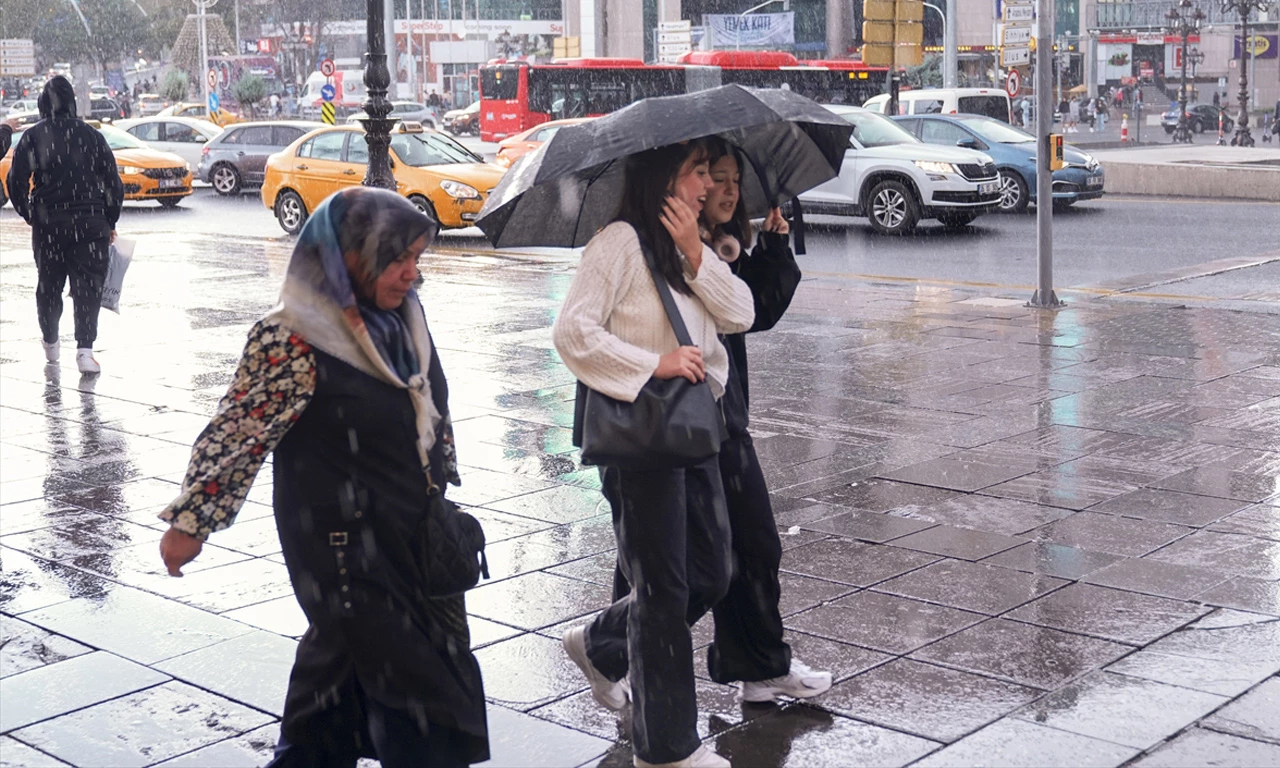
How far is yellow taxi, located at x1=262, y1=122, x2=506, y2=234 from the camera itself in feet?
63.9

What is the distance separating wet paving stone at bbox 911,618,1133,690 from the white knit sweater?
1303 mm

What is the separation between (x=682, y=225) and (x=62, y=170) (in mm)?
7157

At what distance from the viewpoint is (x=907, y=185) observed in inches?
774

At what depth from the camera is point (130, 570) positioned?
19.1 ft

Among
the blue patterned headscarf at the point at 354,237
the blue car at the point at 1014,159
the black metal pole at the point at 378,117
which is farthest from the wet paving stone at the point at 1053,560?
the blue car at the point at 1014,159

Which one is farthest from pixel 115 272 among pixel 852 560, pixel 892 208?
pixel 892 208

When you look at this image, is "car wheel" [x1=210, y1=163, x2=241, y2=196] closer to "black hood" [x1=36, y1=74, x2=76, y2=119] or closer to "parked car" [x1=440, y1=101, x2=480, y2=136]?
"black hood" [x1=36, y1=74, x2=76, y2=119]

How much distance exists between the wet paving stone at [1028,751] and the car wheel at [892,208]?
1586 centimetres

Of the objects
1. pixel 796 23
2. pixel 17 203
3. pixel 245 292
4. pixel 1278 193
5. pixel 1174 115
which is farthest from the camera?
pixel 796 23

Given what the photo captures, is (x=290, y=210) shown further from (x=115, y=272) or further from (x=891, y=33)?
(x=115, y=272)

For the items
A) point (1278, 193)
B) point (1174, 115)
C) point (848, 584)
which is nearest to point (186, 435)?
point (848, 584)

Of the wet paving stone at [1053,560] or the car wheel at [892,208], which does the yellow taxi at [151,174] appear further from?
the wet paving stone at [1053,560]

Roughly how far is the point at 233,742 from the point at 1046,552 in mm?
3002

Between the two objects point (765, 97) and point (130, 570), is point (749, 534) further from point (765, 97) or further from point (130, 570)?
point (130, 570)
